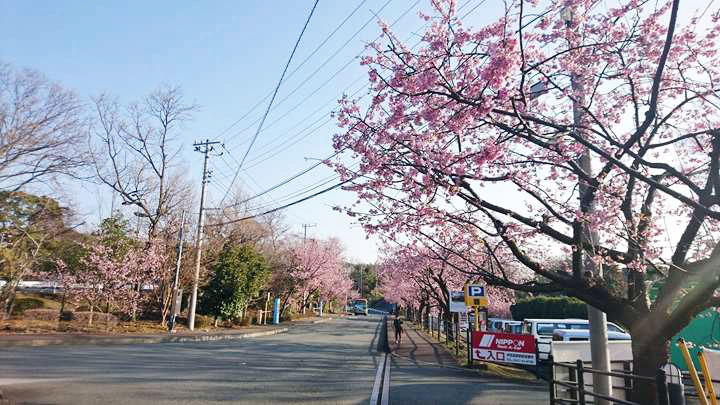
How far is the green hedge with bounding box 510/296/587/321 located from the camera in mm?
34094

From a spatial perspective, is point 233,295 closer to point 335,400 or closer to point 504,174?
point 335,400

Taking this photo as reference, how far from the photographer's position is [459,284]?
2408 cm

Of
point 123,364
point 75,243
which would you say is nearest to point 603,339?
point 123,364

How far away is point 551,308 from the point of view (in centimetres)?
3678

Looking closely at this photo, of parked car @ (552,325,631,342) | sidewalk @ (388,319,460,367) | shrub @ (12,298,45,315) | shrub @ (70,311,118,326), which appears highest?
parked car @ (552,325,631,342)

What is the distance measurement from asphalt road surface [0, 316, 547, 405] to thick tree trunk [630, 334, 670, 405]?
12.4 feet

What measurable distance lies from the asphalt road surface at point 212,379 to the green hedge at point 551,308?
82.3ft

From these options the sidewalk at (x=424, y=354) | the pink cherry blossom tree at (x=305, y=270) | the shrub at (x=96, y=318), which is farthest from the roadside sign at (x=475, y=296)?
the pink cherry blossom tree at (x=305, y=270)

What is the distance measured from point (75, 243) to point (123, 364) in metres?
18.2

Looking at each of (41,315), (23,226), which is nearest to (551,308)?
(41,315)

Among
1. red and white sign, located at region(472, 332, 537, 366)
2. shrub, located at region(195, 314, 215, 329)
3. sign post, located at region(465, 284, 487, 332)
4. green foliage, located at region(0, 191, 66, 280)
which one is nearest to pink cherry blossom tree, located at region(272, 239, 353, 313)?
shrub, located at region(195, 314, 215, 329)

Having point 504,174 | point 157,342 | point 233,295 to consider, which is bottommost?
point 157,342

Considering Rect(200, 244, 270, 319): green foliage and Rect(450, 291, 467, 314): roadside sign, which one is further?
Rect(200, 244, 270, 319): green foliage

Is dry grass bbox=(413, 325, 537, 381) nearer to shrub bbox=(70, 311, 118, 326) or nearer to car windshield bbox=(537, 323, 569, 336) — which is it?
car windshield bbox=(537, 323, 569, 336)
